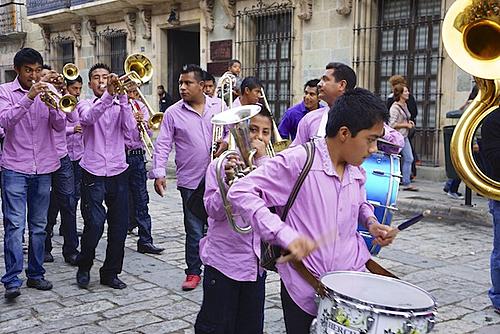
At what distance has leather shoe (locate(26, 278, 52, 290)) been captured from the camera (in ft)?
16.4

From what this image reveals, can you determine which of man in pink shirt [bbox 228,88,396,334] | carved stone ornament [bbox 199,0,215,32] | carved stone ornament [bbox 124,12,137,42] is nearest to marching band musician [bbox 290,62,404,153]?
man in pink shirt [bbox 228,88,396,334]

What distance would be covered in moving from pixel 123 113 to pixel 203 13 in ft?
35.2

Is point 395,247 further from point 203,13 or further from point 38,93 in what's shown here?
point 203,13

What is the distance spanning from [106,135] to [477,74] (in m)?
3.11

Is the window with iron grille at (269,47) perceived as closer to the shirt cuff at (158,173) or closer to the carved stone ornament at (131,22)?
the carved stone ornament at (131,22)

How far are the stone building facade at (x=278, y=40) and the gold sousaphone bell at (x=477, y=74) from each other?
24.2 ft

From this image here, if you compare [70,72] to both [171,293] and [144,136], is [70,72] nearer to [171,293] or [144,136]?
[144,136]

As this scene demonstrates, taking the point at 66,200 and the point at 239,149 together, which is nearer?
the point at 239,149

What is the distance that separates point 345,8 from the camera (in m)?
12.0

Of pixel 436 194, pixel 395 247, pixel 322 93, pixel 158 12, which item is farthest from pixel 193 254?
pixel 158 12

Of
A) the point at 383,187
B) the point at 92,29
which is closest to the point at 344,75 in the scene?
the point at 383,187

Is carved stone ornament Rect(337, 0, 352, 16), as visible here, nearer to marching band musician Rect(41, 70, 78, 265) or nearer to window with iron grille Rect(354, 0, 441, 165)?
window with iron grille Rect(354, 0, 441, 165)

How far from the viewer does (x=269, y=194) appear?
2.40 metres

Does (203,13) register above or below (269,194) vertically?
above
